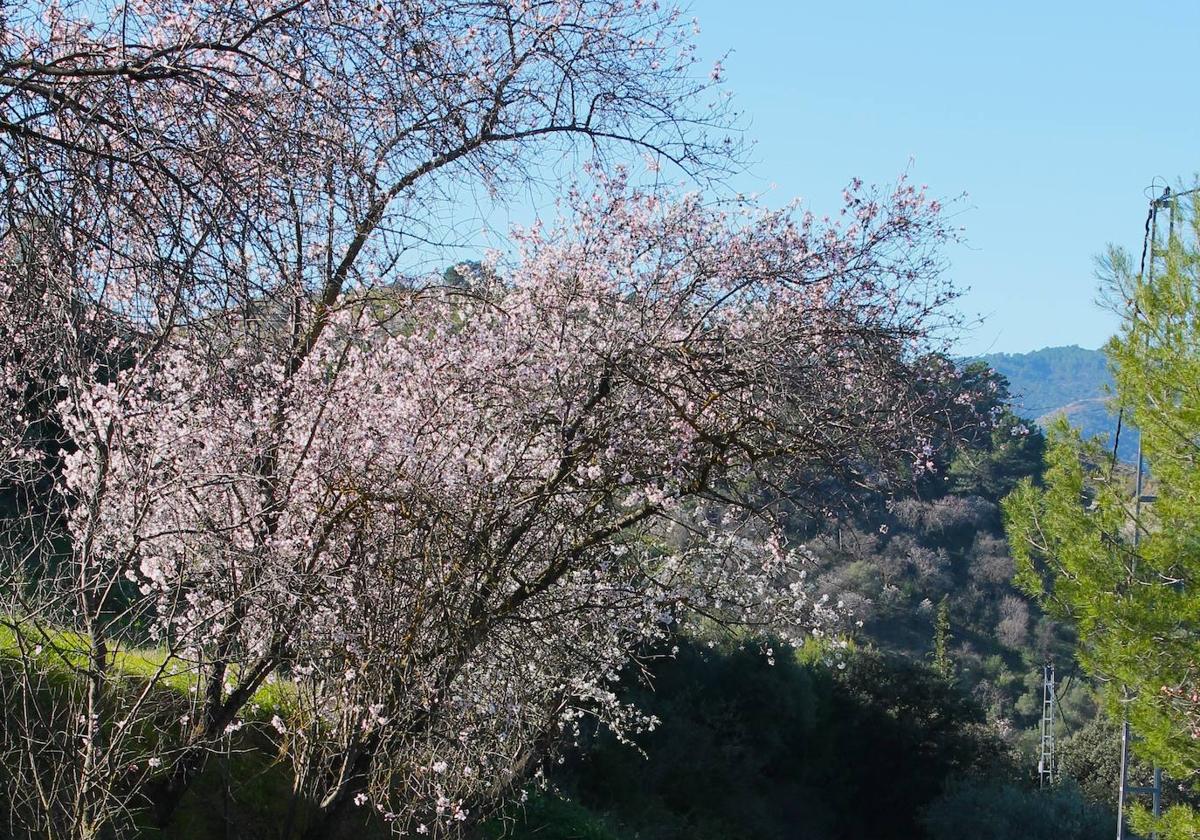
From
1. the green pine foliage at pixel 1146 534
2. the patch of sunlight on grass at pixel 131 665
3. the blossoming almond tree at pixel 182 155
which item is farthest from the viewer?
the green pine foliage at pixel 1146 534

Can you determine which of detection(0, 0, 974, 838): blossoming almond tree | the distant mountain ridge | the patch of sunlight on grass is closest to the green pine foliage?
detection(0, 0, 974, 838): blossoming almond tree

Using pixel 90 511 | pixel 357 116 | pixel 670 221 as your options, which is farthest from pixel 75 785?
pixel 670 221

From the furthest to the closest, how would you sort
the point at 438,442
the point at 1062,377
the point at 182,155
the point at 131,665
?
1. the point at 1062,377
2. the point at 131,665
3. the point at 438,442
4. the point at 182,155

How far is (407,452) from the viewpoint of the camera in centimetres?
514

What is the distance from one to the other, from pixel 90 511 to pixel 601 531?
2064 mm

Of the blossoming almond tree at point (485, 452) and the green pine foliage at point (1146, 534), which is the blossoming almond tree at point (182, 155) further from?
the green pine foliage at point (1146, 534)

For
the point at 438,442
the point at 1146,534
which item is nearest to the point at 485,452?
the point at 438,442

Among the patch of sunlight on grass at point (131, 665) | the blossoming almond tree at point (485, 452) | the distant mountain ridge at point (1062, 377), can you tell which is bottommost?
the patch of sunlight on grass at point (131, 665)

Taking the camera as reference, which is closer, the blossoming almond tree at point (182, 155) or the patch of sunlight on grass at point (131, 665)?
the blossoming almond tree at point (182, 155)

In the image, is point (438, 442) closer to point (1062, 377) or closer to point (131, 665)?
point (131, 665)

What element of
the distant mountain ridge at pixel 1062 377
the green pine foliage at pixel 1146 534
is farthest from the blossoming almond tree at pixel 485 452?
the distant mountain ridge at pixel 1062 377

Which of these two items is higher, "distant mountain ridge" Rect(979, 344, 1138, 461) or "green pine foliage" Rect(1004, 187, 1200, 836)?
"distant mountain ridge" Rect(979, 344, 1138, 461)

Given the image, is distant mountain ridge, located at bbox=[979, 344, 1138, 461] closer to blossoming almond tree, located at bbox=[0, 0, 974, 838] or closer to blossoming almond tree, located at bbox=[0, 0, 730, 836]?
blossoming almond tree, located at bbox=[0, 0, 974, 838]

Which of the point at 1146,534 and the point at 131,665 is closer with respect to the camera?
the point at 131,665
